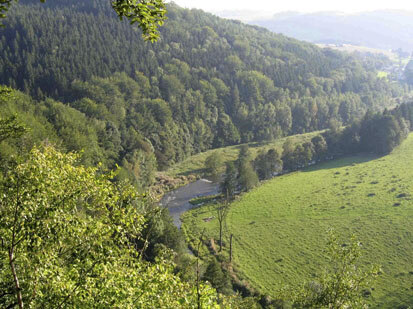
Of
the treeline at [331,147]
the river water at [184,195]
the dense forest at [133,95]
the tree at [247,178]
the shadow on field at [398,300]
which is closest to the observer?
the shadow on field at [398,300]

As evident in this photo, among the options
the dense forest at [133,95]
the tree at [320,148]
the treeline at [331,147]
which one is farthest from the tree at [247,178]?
the tree at [320,148]

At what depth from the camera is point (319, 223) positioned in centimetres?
7438

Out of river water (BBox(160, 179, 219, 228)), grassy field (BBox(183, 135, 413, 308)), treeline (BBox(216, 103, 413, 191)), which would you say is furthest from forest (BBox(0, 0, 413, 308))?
grassy field (BBox(183, 135, 413, 308))

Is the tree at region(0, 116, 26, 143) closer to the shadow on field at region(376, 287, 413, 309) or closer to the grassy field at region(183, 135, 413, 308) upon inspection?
the grassy field at region(183, 135, 413, 308)

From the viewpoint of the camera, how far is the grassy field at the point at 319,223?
Answer: 180 feet

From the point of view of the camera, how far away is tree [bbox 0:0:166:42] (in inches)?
339

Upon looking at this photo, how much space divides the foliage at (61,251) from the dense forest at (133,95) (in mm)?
63299

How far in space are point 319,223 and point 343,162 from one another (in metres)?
57.0

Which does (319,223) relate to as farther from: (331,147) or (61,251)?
(61,251)

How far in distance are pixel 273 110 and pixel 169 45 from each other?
75.2 m

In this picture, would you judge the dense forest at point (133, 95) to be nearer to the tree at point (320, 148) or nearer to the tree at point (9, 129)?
the tree at point (320, 148)

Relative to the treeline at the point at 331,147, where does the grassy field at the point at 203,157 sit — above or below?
below

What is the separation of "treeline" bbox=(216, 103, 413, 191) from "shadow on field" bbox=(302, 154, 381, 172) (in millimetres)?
3423

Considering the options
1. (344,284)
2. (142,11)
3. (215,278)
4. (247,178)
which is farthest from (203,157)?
(142,11)
